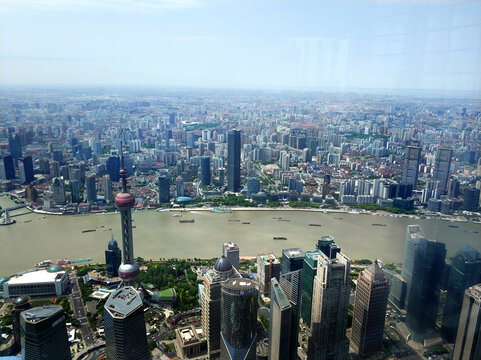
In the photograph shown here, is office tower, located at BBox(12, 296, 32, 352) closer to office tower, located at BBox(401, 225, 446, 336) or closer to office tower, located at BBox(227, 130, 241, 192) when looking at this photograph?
office tower, located at BBox(401, 225, 446, 336)

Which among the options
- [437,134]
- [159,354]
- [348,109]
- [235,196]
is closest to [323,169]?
[348,109]

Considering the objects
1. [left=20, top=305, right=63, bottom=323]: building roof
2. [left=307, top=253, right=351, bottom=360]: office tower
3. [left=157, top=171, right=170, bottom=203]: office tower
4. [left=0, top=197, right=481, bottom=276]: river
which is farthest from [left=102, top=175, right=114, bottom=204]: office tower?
[left=307, top=253, right=351, bottom=360]: office tower

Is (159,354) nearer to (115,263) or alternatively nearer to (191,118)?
(115,263)

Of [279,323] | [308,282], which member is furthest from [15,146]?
[279,323]

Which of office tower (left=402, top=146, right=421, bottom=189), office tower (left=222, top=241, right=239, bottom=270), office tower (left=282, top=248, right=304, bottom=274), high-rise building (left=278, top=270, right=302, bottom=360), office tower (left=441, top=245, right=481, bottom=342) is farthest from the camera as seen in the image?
office tower (left=402, top=146, right=421, bottom=189)

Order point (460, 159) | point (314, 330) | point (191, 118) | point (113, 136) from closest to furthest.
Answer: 1. point (314, 330)
2. point (460, 159)
3. point (113, 136)
4. point (191, 118)

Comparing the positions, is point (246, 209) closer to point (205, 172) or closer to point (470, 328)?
point (205, 172)
